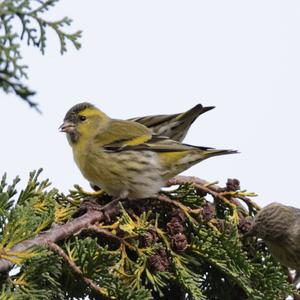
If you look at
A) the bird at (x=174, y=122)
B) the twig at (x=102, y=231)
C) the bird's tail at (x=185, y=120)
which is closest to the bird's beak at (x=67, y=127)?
the bird at (x=174, y=122)

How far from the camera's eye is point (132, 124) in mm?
5906

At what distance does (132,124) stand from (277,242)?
159 centimetres

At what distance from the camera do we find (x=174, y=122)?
627 centimetres

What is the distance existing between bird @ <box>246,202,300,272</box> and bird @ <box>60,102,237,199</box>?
629 millimetres

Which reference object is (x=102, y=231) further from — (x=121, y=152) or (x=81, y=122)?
(x=81, y=122)

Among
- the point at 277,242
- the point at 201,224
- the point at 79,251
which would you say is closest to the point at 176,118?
the point at 277,242

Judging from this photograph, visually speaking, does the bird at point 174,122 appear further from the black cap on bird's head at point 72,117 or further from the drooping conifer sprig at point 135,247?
the drooping conifer sprig at point 135,247

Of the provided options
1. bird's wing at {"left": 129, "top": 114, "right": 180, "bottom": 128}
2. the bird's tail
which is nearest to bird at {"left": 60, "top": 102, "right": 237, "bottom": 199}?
bird's wing at {"left": 129, "top": 114, "right": 180, "bottom": 128}

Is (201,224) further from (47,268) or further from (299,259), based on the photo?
(299,259)

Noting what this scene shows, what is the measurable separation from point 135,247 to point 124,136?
2269 millimetres

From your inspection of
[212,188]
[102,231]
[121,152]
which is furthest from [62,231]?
[121,152]

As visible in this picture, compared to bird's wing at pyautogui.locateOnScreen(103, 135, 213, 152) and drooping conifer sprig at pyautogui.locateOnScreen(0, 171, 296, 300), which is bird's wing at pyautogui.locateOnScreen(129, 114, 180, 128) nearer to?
bird's wing at pyautogui.locateOnScreen(103, 135, 213, 152)

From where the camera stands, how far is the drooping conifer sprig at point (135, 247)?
2854mm

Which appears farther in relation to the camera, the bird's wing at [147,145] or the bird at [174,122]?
the bird at [174,122]
